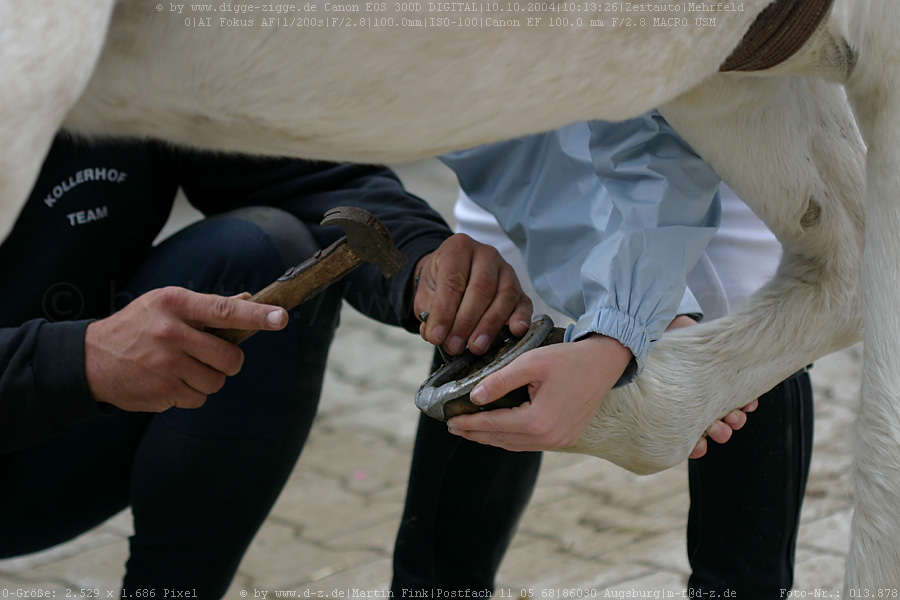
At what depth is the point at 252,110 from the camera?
64cm

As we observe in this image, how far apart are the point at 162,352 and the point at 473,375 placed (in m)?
0.31

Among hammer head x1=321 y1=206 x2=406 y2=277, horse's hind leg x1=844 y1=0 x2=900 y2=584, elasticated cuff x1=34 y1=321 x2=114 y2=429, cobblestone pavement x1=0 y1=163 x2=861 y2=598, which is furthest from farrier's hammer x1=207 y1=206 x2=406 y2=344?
cobblestone pavement x1=0 y1=163 x2=861 y2=598

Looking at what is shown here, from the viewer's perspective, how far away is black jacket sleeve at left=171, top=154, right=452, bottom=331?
1257 millimetres

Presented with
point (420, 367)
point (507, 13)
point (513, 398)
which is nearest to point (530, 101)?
point (507, 13)

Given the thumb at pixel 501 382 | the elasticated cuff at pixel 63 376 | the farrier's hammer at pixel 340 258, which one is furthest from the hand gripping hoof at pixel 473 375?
the elasticated cuff at pixel 63 376

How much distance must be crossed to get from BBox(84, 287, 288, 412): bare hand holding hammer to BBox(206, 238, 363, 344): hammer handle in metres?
0.03

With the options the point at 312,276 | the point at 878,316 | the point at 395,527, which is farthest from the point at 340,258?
the point at 395,527

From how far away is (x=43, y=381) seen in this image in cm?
93

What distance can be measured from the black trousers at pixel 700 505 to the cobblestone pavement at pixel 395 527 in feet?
1.10

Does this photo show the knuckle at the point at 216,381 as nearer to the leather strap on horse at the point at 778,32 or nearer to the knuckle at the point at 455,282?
the knuckle at the point at 455,282

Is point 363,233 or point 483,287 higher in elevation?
point 363,233

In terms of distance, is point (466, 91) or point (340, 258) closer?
point (466, 91)

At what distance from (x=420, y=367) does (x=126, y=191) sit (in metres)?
1.54

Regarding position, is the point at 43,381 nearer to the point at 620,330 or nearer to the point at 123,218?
the point at 123,218
